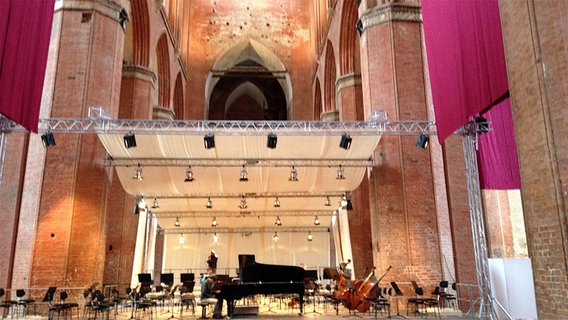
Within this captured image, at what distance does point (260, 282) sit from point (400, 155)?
18.8 ft

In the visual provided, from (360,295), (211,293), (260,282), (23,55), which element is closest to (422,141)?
(360,295)

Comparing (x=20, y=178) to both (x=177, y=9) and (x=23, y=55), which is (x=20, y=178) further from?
(x=177, y=9)

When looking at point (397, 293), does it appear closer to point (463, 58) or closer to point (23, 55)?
point (463, 58)

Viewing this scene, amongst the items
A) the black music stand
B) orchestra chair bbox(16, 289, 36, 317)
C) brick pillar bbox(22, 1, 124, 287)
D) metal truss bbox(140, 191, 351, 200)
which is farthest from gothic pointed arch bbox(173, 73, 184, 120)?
the black music stand

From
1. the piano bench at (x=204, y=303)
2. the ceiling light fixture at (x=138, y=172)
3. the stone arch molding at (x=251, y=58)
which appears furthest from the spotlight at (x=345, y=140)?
the stone arch molding at (x=251, y=58)

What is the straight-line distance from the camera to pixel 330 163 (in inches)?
575

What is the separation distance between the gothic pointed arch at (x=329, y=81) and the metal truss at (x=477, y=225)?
13.9 metres

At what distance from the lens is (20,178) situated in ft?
41.3

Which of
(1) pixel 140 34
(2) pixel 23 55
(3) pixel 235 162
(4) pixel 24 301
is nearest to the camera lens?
(2) pixel 23 55

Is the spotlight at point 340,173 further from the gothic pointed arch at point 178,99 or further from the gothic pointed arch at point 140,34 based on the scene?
the gothic pointed arch at point 178,99

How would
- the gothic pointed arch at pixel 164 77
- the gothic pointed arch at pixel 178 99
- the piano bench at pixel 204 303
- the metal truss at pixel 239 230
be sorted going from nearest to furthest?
1. the piano bench at pixel 204 303
2. the metal truss at pixel 239 230
3. the gothic pointed arch at pixel 164 77
4. the gothic pointed arch at pixel 178 99

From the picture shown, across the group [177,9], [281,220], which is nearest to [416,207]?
[281,220]

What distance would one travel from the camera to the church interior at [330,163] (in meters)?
6.79

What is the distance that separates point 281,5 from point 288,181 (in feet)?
57.8
